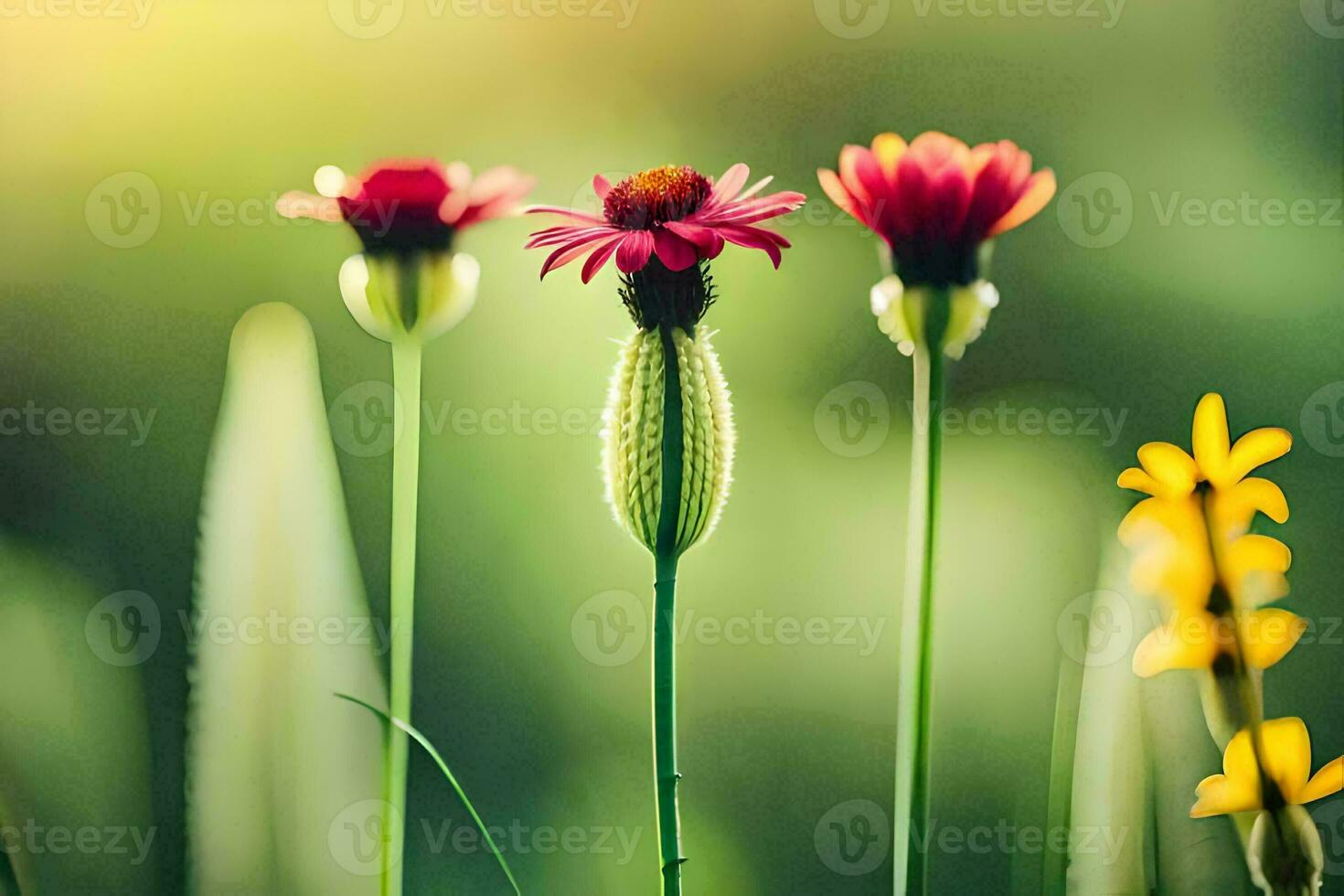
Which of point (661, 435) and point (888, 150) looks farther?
point (888, 150)

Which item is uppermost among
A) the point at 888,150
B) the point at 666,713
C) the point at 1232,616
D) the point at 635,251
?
the point at 888,150

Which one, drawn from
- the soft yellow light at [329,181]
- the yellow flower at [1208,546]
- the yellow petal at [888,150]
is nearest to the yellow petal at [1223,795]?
the yellow flower at [1208,546]

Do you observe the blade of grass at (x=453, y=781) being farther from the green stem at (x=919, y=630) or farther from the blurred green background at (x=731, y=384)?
the green stem at (x=919, y=630)

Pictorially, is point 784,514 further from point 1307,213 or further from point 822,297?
point 1307,213

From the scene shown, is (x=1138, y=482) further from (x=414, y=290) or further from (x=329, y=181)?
(x=329, y=181)

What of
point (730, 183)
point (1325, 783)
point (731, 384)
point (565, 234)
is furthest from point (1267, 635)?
point (565, 234)

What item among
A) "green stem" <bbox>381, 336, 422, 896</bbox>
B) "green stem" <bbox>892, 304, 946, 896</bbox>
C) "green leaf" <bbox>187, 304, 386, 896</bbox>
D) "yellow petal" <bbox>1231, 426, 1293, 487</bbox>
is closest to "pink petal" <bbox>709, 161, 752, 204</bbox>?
"green stem" <bbox>892, 304, 946, 896</bbox>

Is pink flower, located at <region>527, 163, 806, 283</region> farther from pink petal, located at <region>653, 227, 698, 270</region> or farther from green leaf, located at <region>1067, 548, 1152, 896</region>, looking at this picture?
green leaf, located at <region>1067, 548, 1152, 896</region>

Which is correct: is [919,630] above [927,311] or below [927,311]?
below
